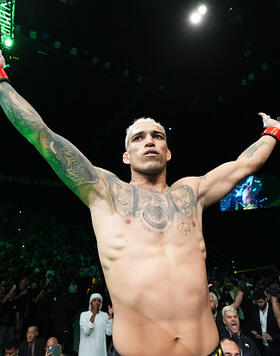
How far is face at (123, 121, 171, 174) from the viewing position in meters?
2.03

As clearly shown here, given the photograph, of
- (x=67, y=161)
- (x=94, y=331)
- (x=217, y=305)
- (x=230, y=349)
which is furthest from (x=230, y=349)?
(x=67, y=161)

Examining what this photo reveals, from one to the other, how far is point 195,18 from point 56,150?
5533 mm

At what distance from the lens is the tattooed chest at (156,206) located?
1.70m

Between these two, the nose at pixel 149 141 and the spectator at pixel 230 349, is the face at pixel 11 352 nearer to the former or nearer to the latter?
the spectator at pixel 230 349

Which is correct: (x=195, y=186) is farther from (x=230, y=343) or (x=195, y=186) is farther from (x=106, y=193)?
(x=230, y=343)

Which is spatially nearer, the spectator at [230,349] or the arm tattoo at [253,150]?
the arm tattoo at [253,150]

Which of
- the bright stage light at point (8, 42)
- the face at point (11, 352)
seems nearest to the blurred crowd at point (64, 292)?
the face at point (11, 352)

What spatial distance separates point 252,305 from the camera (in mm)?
5625

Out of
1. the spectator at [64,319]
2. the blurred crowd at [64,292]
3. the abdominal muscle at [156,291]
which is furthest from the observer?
the spectator at [64,319]

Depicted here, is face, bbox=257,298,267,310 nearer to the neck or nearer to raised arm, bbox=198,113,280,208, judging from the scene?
raised arm, bbox=198,113,280,208

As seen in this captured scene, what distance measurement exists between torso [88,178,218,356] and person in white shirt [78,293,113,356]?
13.0ft

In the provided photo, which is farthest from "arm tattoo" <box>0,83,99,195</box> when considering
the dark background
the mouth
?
the dark background

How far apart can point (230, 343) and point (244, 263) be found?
12379 mm

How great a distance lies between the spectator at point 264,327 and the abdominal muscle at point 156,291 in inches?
179
